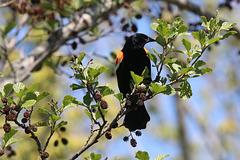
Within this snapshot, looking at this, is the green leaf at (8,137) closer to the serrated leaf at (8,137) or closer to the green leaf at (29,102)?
the serrated leaf at (8,137)

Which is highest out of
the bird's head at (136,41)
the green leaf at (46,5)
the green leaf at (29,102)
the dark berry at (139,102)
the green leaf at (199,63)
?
the green leaf at (46,5)

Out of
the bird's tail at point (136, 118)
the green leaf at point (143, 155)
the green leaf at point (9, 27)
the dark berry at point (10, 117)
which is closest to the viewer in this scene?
the dark berry at point (10, 117)

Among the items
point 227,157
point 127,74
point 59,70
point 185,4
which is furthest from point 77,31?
point 227,157

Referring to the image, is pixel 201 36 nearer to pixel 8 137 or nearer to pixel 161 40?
pixel 161 40

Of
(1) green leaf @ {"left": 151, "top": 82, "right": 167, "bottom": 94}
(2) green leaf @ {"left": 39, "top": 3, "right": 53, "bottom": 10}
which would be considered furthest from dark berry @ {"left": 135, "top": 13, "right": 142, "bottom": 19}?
(1) green leaf @ {"left": 151, "top": 82, "right": 167, "bottom": 94}

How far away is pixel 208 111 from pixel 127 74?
8.33m

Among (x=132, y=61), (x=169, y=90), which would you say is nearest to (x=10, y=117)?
(x=169, y=90)

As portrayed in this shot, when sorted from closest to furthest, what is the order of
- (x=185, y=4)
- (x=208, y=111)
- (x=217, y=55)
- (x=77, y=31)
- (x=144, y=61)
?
(x=144, y=61)
(x=77, y=31)
(x=185, y=4)
(x=217, y=55)
(x=208, y=111)

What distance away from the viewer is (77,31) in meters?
3.17

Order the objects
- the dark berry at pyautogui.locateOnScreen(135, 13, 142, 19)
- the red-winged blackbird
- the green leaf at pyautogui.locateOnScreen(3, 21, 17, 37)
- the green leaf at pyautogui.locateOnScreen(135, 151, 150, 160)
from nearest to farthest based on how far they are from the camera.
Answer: the green leaf at pyautogui.locateOnScreen(135, 151, 150, 160), the red-winged blackbird, the green leaf at pyautogui.locateOnScreen(3, 21, 17, 37), the dark berry at pyautogui.locateOnScreen(135, 13, 142, 19)

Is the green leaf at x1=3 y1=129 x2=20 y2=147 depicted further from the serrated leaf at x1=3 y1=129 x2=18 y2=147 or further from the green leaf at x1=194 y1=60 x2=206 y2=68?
the green leaf at x1=194 y1=60 x2=206 y2=68

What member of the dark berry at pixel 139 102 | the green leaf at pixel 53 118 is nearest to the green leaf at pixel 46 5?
the green leaf at pixel 53 118

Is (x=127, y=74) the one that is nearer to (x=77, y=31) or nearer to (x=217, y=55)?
(x=77, y=31)

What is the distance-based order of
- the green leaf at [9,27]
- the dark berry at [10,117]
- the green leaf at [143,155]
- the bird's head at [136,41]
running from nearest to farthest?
the dark berry at [10,117] < the green leaf at [143,155] < the bird's head at [136,41] < the green leaf at [9,27]
